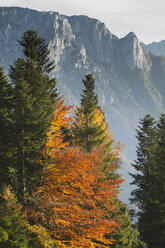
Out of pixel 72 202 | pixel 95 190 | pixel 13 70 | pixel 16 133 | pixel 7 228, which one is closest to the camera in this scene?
pixel 7 228

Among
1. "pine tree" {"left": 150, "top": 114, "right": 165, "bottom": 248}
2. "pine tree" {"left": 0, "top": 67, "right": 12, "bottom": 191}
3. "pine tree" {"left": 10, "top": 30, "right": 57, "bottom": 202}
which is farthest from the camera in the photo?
"pine tree" {"left": 150, "top": 114, "right": 165, "bottom": 248}

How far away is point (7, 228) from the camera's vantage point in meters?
Answer: 11.5

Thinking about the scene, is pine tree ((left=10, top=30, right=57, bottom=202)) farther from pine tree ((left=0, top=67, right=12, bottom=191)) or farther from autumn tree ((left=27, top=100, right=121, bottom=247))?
autumn tree ((left=27, top=100, right=121, bottom=247))

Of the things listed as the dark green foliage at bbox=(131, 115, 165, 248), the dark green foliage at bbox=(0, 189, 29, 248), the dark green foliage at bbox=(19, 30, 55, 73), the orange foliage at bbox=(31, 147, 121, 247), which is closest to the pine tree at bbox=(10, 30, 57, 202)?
the dark green foliage at bbox=(19, 30, 55, 73)

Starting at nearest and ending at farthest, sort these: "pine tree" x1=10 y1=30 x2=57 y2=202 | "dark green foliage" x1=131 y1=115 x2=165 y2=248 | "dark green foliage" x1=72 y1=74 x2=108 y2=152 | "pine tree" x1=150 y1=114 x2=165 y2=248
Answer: "pine tree" x1=10 y1=30 x2=57 y2=202
"pine tree" x1=150 y1=114 x2=165 y2=248
"dark green foliage" x1=131 y1=115 x2=165 y2=248
"dark green foliage" x1=72 y1=74 x2=108 y2=152

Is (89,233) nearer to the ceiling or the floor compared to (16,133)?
nearer to the floor

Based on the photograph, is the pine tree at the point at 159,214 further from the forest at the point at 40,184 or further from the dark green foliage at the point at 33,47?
the dark green foliage at the point at 33,47

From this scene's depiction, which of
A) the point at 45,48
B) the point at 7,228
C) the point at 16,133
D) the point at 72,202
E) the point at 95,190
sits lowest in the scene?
the point at 7,228

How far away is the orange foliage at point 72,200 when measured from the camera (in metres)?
13.4

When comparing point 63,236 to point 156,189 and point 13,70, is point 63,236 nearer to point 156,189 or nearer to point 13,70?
point 156,189

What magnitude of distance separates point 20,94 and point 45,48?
8518mm

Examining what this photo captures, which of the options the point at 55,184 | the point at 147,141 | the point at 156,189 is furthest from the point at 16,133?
the point at 147,141

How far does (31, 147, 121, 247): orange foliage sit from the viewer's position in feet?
44.1

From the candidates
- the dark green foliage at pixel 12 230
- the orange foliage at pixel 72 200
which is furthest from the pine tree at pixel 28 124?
the dark green foliage at pixel 12 230
